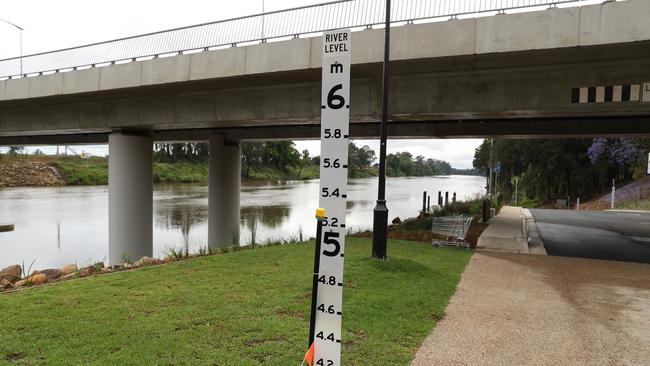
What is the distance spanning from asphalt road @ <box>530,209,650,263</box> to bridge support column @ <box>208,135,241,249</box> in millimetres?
12119

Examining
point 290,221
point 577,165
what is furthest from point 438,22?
point 577,165

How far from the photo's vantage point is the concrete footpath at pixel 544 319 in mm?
A: 4723

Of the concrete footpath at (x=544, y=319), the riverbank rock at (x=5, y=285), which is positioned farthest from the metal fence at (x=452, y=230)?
the riverbank rock at (x=5, y=285)

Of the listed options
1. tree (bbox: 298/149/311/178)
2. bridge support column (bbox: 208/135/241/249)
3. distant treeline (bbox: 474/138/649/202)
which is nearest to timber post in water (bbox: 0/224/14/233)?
bridge support column (bbox: 208/135/241/249)

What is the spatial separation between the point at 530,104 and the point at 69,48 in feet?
44.6

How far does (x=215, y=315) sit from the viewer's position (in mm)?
5418

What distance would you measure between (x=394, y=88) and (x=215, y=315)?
7.56m

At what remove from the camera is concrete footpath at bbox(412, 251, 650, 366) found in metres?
4.72

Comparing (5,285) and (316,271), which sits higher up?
(316,271)

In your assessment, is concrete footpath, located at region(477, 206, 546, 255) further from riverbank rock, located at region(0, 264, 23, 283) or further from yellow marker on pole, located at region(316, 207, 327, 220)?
riverbank rock, located at region(0, 264, 23, 283)

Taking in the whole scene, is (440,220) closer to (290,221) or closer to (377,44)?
(377,44)

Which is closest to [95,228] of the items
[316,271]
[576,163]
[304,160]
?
[316,271]

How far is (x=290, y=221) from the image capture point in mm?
25891

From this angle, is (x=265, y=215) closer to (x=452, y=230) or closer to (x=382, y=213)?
(x=452, y=230)
